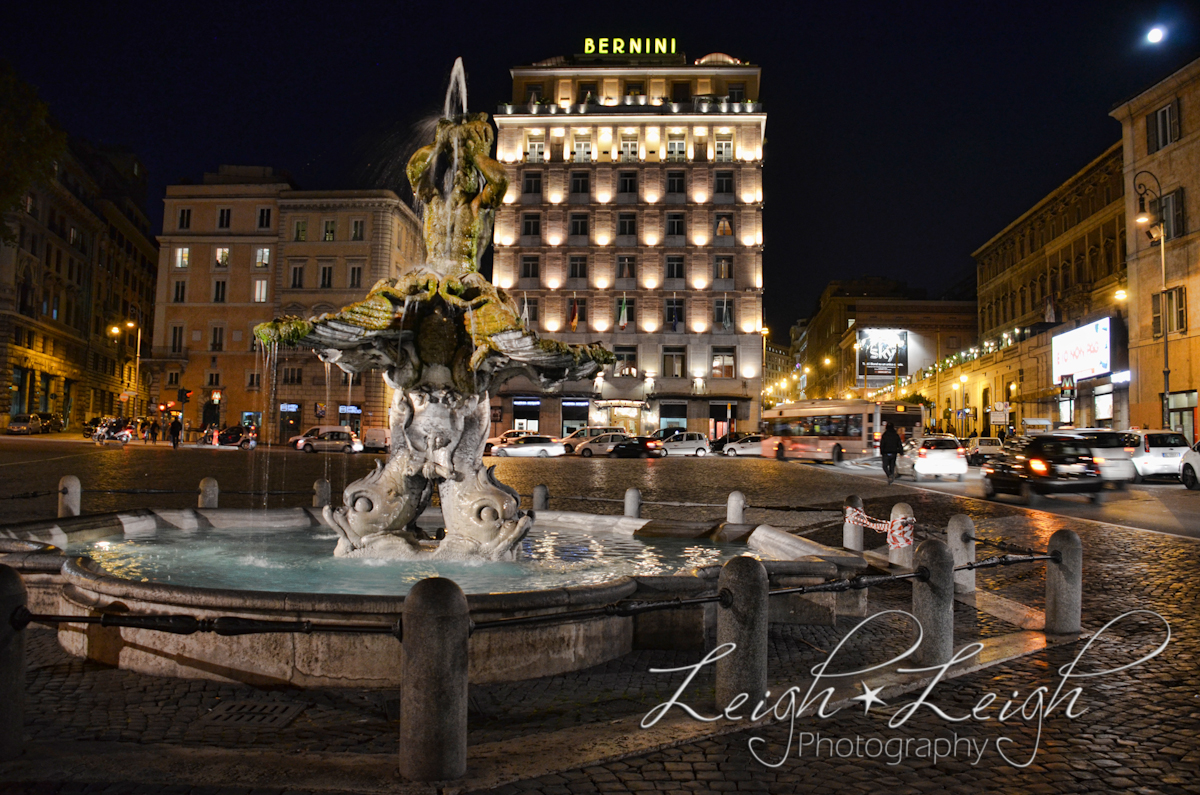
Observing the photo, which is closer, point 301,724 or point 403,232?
point 301,724

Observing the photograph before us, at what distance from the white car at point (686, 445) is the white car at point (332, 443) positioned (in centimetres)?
1551

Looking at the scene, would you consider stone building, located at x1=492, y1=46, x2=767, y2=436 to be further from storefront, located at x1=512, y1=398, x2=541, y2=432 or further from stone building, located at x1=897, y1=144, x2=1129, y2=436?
stone building, located at x1=897, y1=144, x2=1129, y2=436

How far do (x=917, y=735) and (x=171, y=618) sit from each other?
3699 mm

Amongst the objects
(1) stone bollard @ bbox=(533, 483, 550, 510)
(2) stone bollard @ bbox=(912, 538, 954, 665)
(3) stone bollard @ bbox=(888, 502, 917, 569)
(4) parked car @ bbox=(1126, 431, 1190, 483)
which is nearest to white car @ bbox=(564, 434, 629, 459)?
(4) parked car @ bbox=(1126, 431, 1190, 483)

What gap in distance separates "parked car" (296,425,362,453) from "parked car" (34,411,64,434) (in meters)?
18.7

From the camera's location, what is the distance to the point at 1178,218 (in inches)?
1357

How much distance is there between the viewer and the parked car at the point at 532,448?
129 ft

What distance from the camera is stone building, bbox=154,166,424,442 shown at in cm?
5422

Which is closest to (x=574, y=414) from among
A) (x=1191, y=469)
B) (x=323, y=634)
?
(x=1191, y=469)

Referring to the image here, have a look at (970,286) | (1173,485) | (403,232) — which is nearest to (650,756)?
(1173,485)

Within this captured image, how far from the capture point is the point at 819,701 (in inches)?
185

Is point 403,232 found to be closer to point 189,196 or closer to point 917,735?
point 189,196

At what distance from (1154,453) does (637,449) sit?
2077 centimetres

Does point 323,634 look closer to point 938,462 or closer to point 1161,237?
point 938,462
